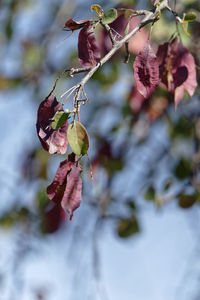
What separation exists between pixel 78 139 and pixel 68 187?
74mm

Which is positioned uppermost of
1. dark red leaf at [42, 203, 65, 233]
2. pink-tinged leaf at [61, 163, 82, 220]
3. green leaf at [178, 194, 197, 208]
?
pink-tinged leaf at [61, 163, 82, 220]

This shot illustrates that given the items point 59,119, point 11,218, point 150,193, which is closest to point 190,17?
point 59,119

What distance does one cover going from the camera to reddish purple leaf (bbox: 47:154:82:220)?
738 mm

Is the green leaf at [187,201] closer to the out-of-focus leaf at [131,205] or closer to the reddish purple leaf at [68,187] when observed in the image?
the out-of-focus leaf at [131,205]

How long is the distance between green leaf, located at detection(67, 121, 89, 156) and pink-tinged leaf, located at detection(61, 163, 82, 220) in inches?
1.6

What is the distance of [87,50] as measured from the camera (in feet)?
2.75

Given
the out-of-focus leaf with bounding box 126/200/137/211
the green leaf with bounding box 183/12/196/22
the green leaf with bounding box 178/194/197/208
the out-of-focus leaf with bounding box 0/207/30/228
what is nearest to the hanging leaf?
the green leaf with bounding box 183/12/196/22

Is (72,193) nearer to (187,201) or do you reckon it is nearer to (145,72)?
(145,72)

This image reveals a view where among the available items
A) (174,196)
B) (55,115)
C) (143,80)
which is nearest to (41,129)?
(55,115)

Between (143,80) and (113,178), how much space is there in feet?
3.84

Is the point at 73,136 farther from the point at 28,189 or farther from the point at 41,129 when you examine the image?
the point at 28,189

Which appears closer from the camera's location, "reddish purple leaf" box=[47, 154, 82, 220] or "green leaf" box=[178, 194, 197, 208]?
"reddish purple leaf" box=[47, 154, 82, 220]

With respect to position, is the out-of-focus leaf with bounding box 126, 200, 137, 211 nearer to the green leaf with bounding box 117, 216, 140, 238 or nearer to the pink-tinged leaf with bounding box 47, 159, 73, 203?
the green leaf with bounding box 117, 216, 140, 238

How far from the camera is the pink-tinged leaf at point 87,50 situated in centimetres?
83
